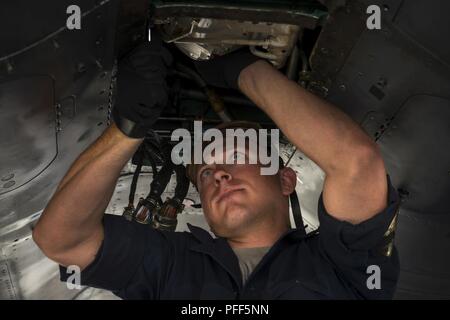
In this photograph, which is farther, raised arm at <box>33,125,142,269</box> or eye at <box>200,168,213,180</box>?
eye at <box>200,168,213,180</box>

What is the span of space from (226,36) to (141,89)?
0.42 metres

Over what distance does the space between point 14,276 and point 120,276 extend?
56.1 inches

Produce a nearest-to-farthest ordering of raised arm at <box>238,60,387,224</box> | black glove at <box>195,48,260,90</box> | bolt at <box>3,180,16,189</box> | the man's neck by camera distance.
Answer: raised arm at <box>238,60,387,224</box> → black glove at <box>195,48,260,90</box> → the man's neck → bolt at <box>3,180,16,189</box>

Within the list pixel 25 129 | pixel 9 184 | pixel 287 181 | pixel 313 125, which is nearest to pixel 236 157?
pixel 287 181

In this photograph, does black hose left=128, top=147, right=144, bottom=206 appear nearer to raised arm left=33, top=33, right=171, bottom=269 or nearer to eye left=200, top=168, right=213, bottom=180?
eye left=200, top=168, right=213, bottom=180

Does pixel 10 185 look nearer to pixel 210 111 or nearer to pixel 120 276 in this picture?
pixel 120 276

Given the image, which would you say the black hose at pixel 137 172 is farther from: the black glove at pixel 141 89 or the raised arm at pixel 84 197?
the black glove at pixel 141 89

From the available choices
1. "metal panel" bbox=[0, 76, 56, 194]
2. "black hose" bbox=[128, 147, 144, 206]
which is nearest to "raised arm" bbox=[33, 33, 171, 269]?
"metal panel" bbox=[0, 76, 56, 194]

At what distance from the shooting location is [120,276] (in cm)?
212

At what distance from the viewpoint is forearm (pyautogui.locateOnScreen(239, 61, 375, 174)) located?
1866 millimetres

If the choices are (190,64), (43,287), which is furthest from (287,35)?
(43,287)

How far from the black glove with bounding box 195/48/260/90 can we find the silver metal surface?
26 mm

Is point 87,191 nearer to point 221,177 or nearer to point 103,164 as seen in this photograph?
point 103,164

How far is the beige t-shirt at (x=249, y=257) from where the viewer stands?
7.09 ft
